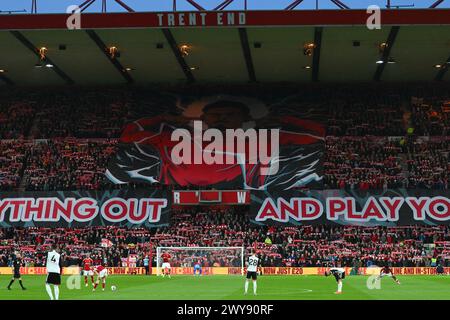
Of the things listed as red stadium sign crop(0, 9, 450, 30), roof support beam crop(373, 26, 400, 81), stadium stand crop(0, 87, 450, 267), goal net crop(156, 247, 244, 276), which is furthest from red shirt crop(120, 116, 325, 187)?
red stadium sign crop(0, 9, 450, 30)

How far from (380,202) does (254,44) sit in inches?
557

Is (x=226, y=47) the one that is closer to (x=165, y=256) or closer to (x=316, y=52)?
(x=316, y=52)

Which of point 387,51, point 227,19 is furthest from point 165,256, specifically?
point 387,51

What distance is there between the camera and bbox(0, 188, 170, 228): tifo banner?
56.3 metres

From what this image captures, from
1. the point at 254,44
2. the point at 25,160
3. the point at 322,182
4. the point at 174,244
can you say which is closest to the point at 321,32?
the point at 254,44

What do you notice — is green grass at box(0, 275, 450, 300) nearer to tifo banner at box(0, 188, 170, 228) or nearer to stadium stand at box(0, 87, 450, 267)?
stadium stand at box(0, 87, 450, 267)

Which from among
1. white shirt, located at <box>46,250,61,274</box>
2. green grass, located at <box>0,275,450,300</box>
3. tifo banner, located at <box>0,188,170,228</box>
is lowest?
green grass, located at <box>0,275,450,300</box>

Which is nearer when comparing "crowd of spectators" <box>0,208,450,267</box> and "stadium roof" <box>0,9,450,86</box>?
"stadium roof" <box>0,9,450,86</box>

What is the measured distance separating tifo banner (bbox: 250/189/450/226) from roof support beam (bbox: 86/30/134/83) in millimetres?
14689

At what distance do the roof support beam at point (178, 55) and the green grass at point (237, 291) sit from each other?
1758cm

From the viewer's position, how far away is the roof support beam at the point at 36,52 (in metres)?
53.3

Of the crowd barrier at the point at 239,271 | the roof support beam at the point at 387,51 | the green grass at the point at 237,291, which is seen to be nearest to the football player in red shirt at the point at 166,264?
the crowd barrier at the point at 239,271

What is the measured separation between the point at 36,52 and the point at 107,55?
16.5 ft

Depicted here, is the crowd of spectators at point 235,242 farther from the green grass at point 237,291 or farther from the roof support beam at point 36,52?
the roof support beam at point 36,52
